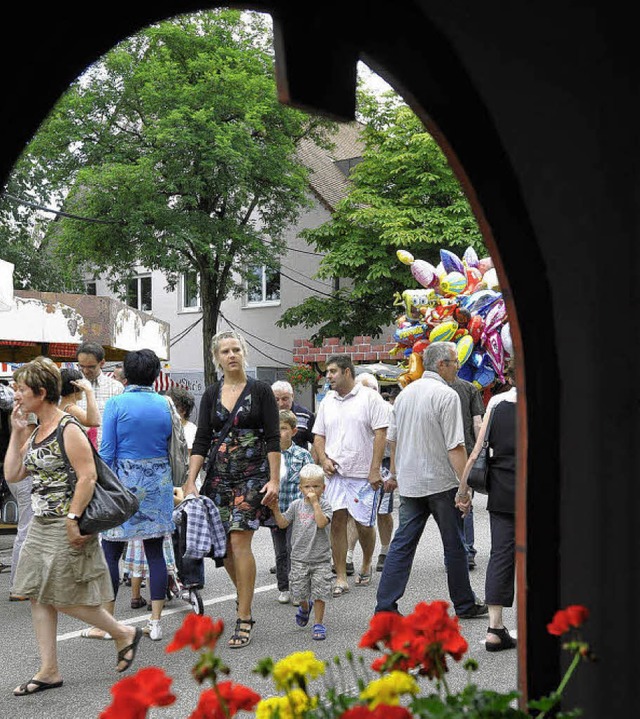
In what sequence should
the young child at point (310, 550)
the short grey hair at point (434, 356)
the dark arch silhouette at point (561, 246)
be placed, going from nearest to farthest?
the dark arch silhouette at point (561, 246)
the young child at point (310, 550)
the short grey hair at point (434, 356)

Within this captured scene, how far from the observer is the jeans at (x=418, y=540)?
631 centimetres

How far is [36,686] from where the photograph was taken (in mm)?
5141

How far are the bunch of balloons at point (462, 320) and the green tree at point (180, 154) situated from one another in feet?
43.0

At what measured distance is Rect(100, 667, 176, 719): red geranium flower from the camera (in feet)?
5.36

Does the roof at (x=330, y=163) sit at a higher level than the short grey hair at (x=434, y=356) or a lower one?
higher

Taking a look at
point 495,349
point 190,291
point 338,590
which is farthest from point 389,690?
point 190,291

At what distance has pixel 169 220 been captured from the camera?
2633cm

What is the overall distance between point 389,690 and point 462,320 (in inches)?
422

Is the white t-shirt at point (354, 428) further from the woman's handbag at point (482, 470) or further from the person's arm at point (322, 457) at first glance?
the woman's handbag at point (482, 470)

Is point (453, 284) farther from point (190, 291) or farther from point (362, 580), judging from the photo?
point (190, 291)

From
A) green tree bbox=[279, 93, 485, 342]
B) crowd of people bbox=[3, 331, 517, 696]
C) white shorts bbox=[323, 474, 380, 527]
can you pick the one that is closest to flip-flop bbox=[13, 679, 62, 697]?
crowd of people bbox=[3, 331, 517, 696]

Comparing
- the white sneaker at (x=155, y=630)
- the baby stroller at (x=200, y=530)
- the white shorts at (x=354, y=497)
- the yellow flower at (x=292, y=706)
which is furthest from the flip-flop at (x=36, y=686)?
the yellow flower at (x=292, y=706)

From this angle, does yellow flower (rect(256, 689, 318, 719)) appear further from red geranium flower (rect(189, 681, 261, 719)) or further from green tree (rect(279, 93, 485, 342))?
green tree (rect(279, 93, 485, 342))

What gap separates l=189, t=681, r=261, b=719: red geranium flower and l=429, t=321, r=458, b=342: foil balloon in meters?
10.6
